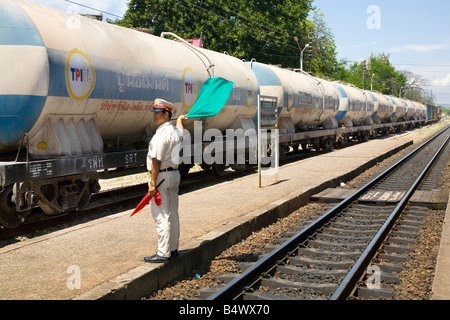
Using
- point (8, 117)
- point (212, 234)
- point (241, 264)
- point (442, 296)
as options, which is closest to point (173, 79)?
point (8, 117)

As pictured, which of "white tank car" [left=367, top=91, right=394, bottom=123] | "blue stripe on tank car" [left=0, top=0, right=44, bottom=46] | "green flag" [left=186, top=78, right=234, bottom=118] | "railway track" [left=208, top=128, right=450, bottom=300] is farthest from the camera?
"white tank car" [left=367, top=91, right=394, bottom=123]

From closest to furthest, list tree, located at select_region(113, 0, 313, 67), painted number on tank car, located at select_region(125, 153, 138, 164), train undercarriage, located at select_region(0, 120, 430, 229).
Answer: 1. train undercarriage, located at select_region(0, 120, 430, 229)
2. painted number on tank car, located at select_region(125, 153, 138, 164)
3. tree, located at select_region(113, 0, 313, 67)

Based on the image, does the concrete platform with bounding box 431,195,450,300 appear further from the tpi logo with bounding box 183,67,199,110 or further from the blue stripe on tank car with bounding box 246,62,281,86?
the blue stripe on tank car with bounding box 246,62,281,86

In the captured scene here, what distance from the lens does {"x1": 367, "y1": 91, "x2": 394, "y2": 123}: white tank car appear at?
120 feet

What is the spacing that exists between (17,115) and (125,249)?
2741 millimetres

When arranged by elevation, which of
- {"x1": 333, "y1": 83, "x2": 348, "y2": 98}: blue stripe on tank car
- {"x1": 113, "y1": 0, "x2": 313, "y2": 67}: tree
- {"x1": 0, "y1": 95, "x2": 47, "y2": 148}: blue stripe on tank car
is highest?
{"x1": 113, "y1": 0, "x2": 313, "y2": 67}: tree

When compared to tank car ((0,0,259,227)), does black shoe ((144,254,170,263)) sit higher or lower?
lower

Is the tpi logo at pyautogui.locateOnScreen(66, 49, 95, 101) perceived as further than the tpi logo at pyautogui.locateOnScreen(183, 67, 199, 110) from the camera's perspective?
No

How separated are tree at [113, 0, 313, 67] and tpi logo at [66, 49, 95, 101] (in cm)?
3022

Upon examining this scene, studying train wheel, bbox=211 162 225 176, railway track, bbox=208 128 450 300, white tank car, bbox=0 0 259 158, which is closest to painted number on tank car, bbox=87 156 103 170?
white tank car, bbox=0 0 259 158

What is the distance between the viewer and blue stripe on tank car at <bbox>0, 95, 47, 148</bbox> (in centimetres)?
710

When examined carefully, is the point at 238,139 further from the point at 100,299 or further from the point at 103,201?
the point at 100,299

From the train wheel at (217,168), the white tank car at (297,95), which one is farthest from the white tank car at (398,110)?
the train wheel at (217,168)
